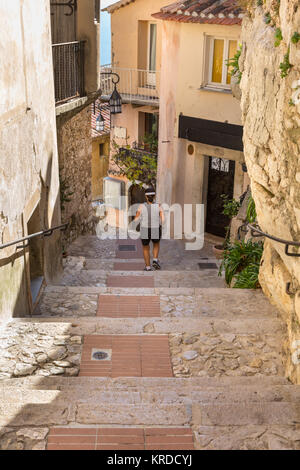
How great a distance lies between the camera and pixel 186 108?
13672 millimetres

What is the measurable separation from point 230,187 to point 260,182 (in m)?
8.21

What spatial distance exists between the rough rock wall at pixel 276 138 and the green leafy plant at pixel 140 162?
32.8 ft

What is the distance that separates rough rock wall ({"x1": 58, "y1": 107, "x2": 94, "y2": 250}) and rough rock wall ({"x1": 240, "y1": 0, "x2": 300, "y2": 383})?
5.97 meters

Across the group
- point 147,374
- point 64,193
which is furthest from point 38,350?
point 64,193

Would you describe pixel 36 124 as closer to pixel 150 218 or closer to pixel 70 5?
pixel 150 218

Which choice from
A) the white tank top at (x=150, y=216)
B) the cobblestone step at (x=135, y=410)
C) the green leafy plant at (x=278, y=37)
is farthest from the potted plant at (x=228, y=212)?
the cobblestone step at (x=135, y=410)

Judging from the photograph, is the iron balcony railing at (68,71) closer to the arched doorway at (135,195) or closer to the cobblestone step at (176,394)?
the cobblestone step at (176,394)

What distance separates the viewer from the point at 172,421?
3.61m

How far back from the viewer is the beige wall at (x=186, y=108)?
1290 cm

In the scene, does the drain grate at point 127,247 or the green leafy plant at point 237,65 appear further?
the drain grate at point 127,247

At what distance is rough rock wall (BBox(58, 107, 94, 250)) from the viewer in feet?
39.7

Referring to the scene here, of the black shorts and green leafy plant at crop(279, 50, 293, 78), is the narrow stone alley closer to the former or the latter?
the black shorts

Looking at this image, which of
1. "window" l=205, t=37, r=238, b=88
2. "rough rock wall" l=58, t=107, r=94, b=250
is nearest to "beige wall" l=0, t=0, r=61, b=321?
"rough rock wall" l=58, t=107, r=94, b=250
